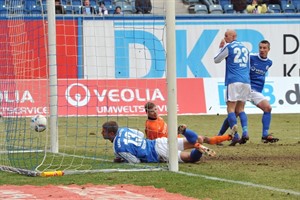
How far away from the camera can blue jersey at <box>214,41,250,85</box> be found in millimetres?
16078

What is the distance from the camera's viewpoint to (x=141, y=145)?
13.0 m

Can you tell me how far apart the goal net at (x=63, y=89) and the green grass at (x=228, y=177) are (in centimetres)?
55

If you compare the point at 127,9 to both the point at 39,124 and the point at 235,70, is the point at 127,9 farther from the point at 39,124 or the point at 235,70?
the point at 39,124

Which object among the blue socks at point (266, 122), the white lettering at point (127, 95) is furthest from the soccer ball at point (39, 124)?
the white lettering at point (127, 95)

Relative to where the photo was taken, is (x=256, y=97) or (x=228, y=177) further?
(x=256, y=97)

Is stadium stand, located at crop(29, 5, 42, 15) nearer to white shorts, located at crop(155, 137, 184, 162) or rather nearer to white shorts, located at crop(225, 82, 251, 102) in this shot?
white shorts, located at crop(225, 82, 251, 102)

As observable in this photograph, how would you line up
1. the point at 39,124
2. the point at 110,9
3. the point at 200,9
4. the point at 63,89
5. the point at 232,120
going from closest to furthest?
the point at 39,124, the point at 232,120, the point at 63,89, the point at 110,9, the point at 200,9

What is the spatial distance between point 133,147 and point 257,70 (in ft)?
16.3

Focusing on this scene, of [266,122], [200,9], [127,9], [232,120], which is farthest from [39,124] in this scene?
[200,9]

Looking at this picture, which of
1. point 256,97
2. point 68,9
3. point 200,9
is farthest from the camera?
point 200,9

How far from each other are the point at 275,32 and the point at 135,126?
36.3ft

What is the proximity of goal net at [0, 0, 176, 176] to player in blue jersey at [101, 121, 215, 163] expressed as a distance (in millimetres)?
186

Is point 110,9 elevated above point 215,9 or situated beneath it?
situated beneath

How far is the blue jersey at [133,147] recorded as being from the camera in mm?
12836
